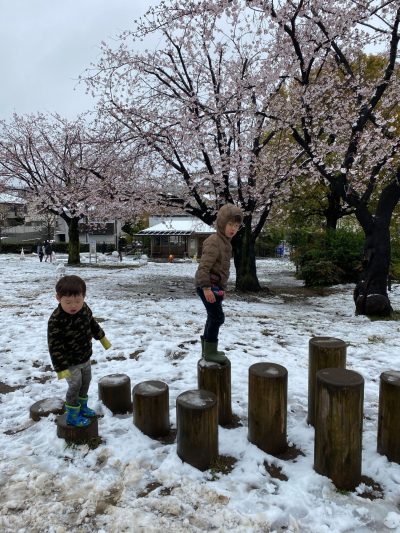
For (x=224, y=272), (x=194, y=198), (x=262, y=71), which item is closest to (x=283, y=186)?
(x=194, y=198)

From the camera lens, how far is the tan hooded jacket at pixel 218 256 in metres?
3.46

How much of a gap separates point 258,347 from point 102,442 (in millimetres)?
3144

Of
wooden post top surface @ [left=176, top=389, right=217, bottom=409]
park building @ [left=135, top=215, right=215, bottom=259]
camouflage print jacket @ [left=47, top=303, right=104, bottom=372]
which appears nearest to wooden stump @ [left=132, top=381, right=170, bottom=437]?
wooden post top surface @ [left=176, top=389, right=217, bottom=409]

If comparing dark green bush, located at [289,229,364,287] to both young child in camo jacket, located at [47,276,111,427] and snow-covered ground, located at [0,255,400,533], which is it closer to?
snow-covered ground, located at [0,255,400,533]

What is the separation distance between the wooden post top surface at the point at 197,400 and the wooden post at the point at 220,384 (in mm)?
350

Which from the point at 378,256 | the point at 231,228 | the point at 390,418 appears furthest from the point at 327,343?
the point at 378,256

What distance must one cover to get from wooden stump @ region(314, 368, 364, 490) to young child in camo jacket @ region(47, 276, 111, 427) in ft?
5.89

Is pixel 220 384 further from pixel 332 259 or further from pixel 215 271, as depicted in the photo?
pixel 332 259

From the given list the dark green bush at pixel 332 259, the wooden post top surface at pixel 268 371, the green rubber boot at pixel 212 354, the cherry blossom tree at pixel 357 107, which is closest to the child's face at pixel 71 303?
the green rubber boot at pixel 212 354

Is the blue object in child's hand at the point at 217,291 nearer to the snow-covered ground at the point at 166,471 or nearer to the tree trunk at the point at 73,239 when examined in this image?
the snow-covered ground at the point at 166,471

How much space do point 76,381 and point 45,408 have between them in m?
0.75

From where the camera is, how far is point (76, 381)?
297 cm

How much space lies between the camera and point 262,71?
367 inches

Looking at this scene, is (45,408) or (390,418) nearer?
(390,418)
